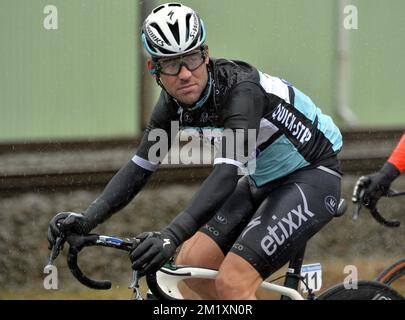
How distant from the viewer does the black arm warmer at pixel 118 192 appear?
529 cm

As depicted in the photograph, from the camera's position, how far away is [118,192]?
539cm

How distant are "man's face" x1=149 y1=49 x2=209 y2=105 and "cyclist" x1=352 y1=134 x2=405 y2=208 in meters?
1.71

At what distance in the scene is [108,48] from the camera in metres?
8.59

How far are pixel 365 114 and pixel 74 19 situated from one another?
2.81 metres

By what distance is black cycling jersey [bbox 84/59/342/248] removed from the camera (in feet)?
16.4

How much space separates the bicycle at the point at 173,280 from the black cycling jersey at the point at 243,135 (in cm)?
32

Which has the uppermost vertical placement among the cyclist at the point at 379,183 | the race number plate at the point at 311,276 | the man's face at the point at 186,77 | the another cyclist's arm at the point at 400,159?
the man's face at the point at 186,77

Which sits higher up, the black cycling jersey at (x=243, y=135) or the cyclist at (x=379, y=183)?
the black cycling jersey at (x=243, y=135)

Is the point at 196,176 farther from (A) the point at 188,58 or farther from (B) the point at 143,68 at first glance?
(A) the point at 188,58

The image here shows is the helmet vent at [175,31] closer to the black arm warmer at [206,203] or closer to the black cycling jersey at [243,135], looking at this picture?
the black cycling jersey at [243,135]

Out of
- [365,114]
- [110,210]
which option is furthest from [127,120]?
[110,210]

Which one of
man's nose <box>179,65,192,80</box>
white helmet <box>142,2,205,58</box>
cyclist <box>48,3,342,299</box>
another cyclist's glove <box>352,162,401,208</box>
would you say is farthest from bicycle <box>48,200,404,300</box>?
white helmet <box>142,2,205,58</box>

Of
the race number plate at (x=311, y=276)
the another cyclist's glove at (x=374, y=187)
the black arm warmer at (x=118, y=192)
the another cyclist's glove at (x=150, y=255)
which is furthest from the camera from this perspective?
the another cyclist's glove at (x=374, y=187)

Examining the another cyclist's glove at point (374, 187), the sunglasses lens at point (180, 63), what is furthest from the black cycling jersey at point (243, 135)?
the another cyclist's glove at point (374, 187)
